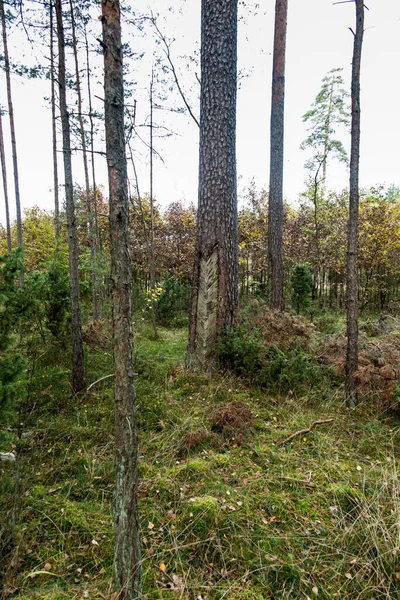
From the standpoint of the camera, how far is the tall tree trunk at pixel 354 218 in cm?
331

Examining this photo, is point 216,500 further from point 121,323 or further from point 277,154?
point 277,154

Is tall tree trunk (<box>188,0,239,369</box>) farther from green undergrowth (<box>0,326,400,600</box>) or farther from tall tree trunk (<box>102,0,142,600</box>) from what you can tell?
tall tree trunk (<box>102,0,142,600</box>)

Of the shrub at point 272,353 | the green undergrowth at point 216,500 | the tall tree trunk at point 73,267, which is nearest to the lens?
the green undergrowth at point 216,500

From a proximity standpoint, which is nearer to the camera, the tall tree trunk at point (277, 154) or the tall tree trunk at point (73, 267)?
the tall tree trunk at point (73, 267)

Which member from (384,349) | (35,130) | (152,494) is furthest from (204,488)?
(35,130)

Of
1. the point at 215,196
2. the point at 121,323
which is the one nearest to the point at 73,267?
the point at 215,196

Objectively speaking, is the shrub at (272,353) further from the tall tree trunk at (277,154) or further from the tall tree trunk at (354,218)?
the tall tree trunk at (277,154)

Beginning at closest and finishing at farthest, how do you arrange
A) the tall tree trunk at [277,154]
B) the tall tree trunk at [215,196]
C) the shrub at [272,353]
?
the shrub at [272,353] → the tall tree trunk at [215,196] → the tall tree trunk at [277,154]

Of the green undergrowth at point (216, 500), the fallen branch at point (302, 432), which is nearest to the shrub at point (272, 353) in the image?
the green undergrowth at point (216, 500)

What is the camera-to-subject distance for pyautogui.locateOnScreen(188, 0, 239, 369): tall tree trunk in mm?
4367

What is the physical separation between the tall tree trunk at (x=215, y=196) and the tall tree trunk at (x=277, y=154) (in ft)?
9.19

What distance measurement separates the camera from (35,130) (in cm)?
970

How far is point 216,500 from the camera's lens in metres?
2.24

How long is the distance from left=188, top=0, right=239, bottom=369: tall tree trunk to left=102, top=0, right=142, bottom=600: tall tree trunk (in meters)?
3.03
